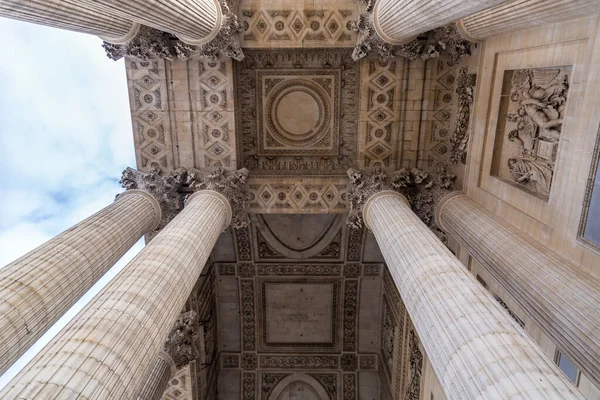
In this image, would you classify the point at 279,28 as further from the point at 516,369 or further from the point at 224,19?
the point at 516,369

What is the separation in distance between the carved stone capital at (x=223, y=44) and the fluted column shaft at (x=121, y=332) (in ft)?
15.3

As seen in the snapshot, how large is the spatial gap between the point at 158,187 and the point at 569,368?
9262 millimetres

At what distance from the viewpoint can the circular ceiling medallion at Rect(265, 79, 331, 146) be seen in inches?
506

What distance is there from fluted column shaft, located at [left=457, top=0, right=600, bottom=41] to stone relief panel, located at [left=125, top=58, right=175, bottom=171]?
7.63 metres

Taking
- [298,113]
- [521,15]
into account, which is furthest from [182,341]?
[521,15]

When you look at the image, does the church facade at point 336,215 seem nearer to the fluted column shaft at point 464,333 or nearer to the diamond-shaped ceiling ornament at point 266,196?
the fluted column shaft at point 464,333

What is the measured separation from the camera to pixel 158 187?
36.6ft

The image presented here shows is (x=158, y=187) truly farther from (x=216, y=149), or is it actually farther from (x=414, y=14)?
(x=414, y=14)

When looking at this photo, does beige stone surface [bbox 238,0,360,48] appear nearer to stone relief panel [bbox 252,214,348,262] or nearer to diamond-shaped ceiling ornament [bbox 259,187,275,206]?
diamond-shaped ceiling ornament [bbox 259,187,275,206]

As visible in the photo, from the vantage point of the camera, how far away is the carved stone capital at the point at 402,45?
10172 mm

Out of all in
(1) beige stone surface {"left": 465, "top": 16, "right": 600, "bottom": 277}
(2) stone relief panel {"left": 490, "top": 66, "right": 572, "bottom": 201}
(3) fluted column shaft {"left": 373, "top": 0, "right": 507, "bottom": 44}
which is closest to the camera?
(1) beige stone surface {"left": 465, "top": 16, "right": 600, "bottom": 277}

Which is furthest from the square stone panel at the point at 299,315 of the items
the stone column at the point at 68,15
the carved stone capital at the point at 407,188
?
the stone column at the point at 68,15

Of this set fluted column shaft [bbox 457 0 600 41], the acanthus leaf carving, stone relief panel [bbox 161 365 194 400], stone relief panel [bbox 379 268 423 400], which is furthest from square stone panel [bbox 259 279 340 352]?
fluted column shaft [bbox 457 0 600 41]

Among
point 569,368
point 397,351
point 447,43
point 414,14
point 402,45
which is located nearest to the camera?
point 569,368
